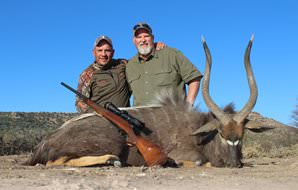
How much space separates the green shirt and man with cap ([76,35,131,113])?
280 millimetres

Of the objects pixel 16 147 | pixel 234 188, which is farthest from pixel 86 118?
pixel 16 147

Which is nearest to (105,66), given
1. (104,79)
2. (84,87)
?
(104,79)

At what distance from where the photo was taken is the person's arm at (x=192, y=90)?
6289 mm

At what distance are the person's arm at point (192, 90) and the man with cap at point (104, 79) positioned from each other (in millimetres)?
1111

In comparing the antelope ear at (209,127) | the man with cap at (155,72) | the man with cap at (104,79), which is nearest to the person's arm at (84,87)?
the man with cap at (104,79)

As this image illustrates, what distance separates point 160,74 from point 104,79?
0.98 meters

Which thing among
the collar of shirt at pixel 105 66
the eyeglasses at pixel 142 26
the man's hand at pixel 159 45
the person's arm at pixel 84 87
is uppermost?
the eyeglasses at pixel 142 26

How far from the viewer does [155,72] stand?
655 centimetres

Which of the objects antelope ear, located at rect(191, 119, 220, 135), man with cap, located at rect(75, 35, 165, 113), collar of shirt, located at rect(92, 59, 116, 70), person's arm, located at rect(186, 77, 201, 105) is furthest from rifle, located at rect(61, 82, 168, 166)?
collar of shirt, located at rect(92, 59, 116, 70)

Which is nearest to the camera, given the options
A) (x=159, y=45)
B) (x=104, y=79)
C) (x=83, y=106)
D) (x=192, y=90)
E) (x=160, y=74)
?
(x=192, y=90)

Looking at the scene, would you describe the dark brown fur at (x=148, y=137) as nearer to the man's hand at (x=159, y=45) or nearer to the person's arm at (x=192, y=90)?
the person's arm at (x=192, y=90)

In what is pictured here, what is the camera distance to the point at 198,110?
5926 millimetres

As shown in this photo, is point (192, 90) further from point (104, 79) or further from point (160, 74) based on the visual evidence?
point (104, 79)

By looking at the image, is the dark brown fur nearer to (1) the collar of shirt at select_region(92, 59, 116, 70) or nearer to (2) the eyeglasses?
(2) the eyeglasses
